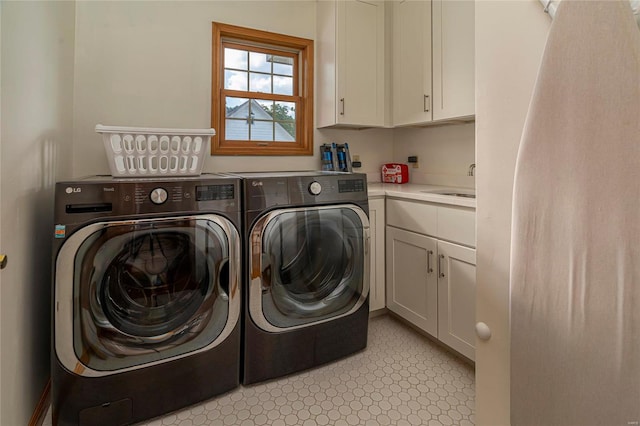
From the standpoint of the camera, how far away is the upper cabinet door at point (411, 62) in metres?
2.34

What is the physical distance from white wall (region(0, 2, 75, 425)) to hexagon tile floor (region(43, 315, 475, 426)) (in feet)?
1.24

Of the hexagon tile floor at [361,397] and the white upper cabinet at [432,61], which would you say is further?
the white upper cabinet at [432,61]

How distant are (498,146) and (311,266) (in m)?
1.17

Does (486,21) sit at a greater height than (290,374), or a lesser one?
greater

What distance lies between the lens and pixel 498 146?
2.68ft

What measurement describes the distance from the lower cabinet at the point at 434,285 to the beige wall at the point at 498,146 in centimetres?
88

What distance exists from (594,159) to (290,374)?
5.35ft

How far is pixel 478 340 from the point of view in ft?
2.96

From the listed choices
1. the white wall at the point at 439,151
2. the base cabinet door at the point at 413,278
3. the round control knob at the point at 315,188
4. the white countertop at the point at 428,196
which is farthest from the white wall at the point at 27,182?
Result: the white wall at the point at 439,151

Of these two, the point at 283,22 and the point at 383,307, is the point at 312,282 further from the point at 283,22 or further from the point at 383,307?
the point at 283,22

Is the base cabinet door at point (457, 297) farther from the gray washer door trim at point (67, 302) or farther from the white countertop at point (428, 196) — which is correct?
the gray washer door trim at point (67, 302)

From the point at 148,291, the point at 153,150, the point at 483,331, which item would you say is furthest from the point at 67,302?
the point at 483,331

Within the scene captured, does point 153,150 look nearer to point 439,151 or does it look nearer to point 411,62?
point 411,62

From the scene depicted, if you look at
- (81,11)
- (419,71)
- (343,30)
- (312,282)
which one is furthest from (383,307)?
(81,11)
